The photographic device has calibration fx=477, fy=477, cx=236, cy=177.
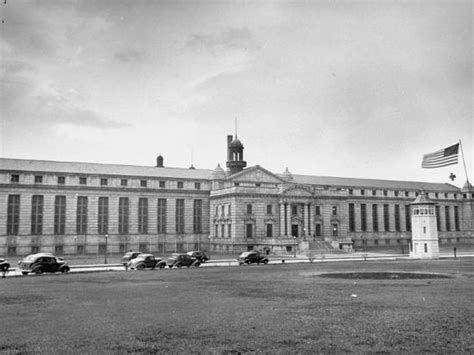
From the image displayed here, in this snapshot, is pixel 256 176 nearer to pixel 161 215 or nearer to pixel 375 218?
pixel 161 215

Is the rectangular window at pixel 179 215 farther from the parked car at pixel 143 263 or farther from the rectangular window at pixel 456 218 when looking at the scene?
the rectangular window at pixel 456 218

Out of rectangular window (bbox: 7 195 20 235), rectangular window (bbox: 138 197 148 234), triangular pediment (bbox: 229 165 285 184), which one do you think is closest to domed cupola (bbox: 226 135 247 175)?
triangular pediment (bbox: 229 165 285 184)

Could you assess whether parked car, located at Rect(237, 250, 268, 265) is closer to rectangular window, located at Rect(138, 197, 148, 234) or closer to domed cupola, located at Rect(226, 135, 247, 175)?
rectangular window, located at Rect(138, 197, 148, 234)

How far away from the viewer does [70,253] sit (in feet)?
261

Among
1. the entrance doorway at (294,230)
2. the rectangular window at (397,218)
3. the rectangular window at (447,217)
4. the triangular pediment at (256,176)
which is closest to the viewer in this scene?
the entrance doorway at (294,230)

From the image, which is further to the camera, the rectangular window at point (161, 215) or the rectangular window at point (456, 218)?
the rectangular window at point (456, 218)

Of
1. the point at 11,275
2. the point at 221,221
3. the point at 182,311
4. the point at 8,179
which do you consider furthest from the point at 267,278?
the point at 8,179

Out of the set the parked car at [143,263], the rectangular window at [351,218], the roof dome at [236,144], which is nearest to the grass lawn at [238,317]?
the parked car at [143,263]

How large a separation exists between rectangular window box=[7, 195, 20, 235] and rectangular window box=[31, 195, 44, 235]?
227 centimetres

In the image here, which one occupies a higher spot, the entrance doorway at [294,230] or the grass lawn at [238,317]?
the entrance doorway at [294,230]

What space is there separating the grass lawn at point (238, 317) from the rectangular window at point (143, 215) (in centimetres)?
5303

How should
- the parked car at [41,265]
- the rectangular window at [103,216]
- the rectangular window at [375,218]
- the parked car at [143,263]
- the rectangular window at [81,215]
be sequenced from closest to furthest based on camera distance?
the parked car at [41,265]
the parked car at [143,263]
the rectangular window at [81,215]
the rectangular window at [103,216]
the rectangular window at [375,218]

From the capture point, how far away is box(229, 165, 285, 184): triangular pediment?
92.3 metres

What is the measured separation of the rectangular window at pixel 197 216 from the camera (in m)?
91.6
